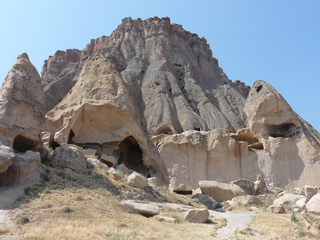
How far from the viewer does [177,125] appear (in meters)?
52.2

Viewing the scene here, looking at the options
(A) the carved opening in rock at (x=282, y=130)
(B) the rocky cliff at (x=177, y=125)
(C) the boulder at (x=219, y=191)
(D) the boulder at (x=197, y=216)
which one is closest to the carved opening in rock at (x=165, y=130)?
(B) the rocky cliff at (x=177, y=125)

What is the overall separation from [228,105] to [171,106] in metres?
13.9

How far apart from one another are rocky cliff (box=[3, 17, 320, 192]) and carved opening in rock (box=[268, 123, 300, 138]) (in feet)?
0.36

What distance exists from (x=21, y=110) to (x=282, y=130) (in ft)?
96.6

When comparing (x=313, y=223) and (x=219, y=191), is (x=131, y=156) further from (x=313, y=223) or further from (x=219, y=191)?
(x=313, y=223)

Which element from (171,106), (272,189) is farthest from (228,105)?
(272,189)

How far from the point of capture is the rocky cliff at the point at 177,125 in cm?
2202

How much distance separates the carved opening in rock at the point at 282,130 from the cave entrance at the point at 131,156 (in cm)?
1680

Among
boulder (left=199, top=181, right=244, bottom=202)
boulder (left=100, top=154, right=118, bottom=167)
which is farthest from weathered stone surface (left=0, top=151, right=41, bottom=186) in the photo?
boulder (left=199, top=181, right=244, bottom=202)

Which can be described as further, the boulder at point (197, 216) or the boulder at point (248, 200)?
the boulder at point (248, 200)

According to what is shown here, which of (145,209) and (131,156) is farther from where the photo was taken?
(131,156)

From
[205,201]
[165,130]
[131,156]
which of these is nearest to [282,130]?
[131,156]

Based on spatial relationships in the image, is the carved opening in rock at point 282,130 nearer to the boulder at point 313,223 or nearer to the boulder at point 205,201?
the boulder at point 205,201

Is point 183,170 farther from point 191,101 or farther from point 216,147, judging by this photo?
point 191,101
